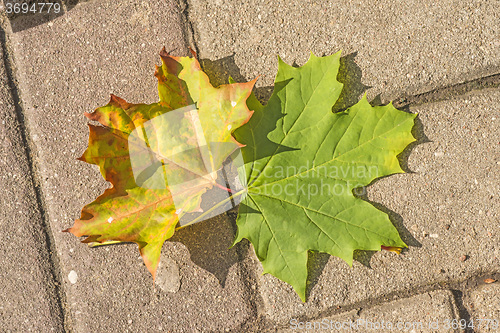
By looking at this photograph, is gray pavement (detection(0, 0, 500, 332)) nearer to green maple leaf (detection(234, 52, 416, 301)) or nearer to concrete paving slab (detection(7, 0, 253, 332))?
concrete paving slab (detection(7, 0, 253, 332))

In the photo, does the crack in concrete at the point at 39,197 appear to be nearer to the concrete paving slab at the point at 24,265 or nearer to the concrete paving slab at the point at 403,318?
the concrete paving slab at the point at 24,265

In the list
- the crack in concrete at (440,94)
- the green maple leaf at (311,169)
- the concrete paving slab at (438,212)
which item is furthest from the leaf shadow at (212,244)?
the crack in concrete at (440,94)

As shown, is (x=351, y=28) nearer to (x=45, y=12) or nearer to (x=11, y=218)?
(x=45, y=12)

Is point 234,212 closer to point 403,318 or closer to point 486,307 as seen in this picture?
point 403,318

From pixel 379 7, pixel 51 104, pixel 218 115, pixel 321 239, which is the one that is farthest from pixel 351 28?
pixel 51 104

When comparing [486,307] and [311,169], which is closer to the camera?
[311,169]

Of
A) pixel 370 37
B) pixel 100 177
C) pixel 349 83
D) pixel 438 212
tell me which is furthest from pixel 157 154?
pixel 438 212
